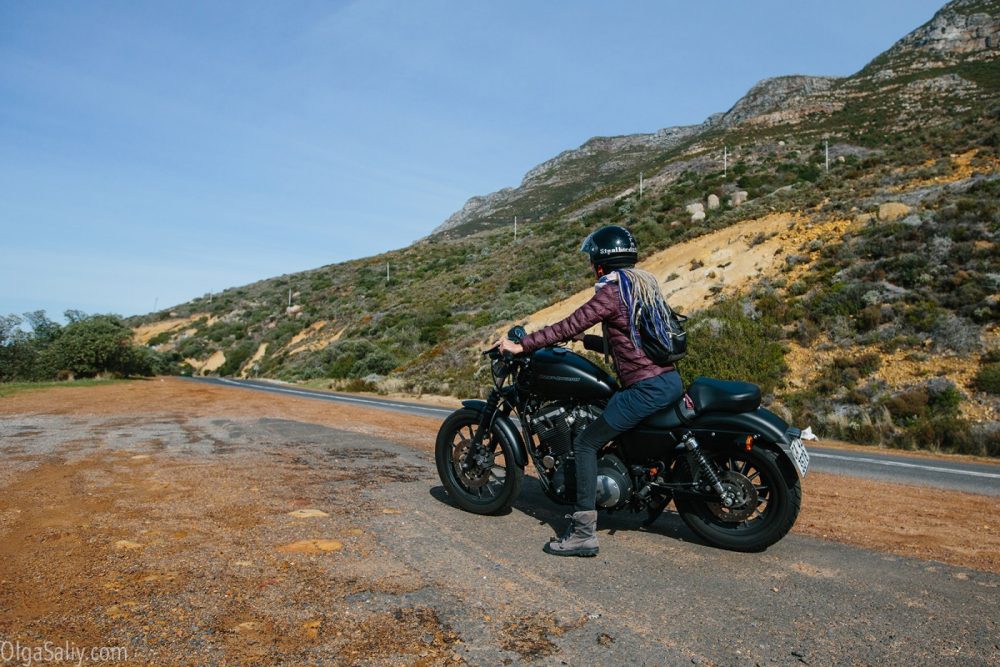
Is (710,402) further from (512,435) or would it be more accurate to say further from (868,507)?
(868,507)

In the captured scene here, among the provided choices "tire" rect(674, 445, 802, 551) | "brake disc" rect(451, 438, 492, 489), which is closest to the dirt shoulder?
"tire" rect(674, 445, 802, 551)

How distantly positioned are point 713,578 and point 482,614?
1490 millimetres

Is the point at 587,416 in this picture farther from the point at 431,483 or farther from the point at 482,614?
the point at 431,483

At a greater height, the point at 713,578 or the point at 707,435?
the point at 707,435

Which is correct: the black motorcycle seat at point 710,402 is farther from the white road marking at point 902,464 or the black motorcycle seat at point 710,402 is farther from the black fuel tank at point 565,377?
the white road marking at point 902,464

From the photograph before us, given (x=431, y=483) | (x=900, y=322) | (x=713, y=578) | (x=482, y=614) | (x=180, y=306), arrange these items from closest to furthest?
(x=482, y=614) < (x=713, y=578) < (x=431, y=483) < (x=900, y=322) < (x=180, y=306)

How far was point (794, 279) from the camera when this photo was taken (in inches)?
792

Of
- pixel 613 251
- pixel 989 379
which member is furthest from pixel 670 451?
pixel 989 379

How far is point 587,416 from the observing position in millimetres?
4449

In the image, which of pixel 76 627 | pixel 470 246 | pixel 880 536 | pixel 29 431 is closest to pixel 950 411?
pixel 880 536

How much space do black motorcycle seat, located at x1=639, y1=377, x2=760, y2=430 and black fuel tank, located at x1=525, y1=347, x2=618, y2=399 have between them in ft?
1.27

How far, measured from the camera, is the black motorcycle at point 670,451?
4.02 metres

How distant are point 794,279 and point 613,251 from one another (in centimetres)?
1816

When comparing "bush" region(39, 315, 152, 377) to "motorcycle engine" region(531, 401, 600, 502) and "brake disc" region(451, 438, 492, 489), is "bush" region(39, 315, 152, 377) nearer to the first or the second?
"brake disc" region(451, 438, 492, 489)
